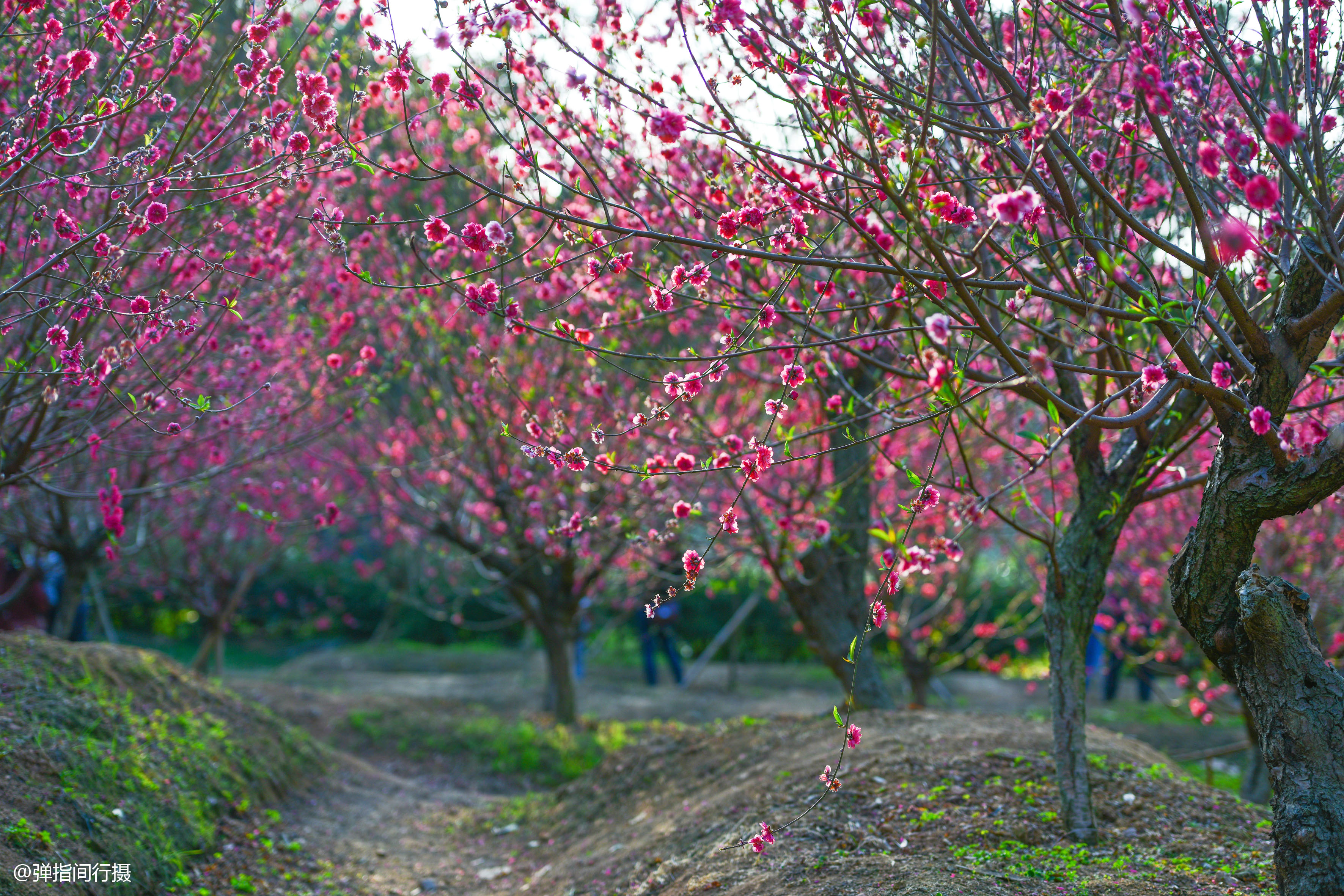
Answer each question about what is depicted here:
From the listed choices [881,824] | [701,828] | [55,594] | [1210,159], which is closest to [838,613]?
[701,828]

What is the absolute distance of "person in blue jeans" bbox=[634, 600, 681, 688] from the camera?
14.2 m

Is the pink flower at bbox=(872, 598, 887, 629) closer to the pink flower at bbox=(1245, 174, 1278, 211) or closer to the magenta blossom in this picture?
the magenta blossom

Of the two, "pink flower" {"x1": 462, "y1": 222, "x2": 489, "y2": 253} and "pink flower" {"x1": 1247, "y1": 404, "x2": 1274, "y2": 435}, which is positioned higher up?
"pink flower" {"x1": 462, "y1": 222, "x2": 489, "y2": 253}

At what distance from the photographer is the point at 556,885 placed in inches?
214

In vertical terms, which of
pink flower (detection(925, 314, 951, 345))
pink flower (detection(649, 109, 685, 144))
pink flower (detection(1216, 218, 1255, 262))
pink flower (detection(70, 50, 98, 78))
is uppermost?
pink flower (detection(70, 50, 98, 78))

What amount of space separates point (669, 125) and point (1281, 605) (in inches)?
97.0

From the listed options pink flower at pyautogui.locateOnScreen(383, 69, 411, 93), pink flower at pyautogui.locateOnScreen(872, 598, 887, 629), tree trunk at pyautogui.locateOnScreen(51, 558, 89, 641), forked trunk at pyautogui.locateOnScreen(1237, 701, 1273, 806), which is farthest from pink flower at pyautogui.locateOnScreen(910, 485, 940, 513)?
tree trunk at pyautogui.locateOnScreen(51, 558, 89, 641)

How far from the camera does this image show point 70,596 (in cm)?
945

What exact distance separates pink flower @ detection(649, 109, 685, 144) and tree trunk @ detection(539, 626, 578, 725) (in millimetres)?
8107

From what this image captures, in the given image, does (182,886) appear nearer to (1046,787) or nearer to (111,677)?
(111,677)

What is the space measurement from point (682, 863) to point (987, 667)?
9.70m

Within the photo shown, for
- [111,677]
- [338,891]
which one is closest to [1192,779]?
[338,891]

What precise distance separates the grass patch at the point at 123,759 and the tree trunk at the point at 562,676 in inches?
119
